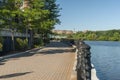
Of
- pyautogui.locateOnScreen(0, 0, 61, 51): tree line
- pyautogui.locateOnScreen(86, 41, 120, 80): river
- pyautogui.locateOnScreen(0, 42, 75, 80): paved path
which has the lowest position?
pyautogui.locateOnScreen(86, 41, 120, 80): river

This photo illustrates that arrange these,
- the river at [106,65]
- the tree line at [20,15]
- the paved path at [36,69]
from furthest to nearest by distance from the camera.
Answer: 1. the tree line at [20,15]
2. the river at [106,65]
3. the paved path at [36,69]

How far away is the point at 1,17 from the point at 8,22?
48.9 inches

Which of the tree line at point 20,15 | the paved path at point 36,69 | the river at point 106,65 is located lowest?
the river at point 106,65

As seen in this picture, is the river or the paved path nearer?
the paved path

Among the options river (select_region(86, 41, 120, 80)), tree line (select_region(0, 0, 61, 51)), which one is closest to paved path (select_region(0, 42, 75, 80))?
river (select_region(86, 41, 120, 80))

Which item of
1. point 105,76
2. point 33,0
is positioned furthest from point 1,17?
point 105,76

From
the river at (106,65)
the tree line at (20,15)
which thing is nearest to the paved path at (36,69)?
the river at (106,65)

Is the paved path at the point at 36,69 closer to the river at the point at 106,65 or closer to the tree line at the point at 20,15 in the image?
the river at the point at 106,65

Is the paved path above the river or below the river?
above

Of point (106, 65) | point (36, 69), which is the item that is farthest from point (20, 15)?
point (36, 69)

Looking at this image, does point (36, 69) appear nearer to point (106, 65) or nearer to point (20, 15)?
point (106, 65)

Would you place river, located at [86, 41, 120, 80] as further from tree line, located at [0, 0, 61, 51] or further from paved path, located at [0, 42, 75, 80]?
tree line, located at [0, 0, 61, 51]

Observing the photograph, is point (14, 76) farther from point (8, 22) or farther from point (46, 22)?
point (46, 22)

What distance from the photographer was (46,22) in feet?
162
